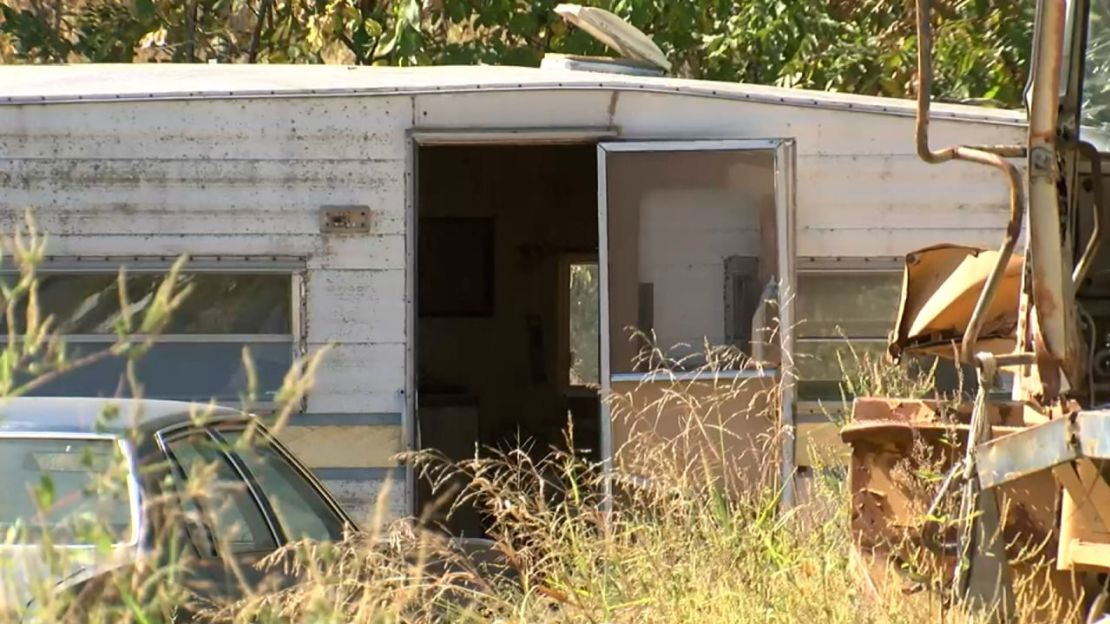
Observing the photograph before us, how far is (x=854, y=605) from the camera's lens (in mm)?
4348

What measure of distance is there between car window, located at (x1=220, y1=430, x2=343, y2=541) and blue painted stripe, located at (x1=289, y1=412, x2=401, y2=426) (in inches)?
76.3

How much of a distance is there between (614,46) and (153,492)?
551 cm

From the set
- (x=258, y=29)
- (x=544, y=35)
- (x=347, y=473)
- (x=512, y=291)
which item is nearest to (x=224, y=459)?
(x=347, y=473)

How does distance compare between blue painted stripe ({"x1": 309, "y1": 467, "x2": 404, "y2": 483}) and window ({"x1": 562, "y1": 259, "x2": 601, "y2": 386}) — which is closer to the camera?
blue painted stripe ({"x1": 309, "y1": 467, "x2": 404, "y2": 483})

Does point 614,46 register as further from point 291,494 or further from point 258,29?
point 258,29

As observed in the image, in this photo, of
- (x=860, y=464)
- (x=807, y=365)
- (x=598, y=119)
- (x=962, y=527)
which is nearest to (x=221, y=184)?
(x=598, y=119)

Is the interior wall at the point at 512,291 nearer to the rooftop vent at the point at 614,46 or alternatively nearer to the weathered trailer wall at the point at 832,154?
the rooftop vent at the point at 614,46

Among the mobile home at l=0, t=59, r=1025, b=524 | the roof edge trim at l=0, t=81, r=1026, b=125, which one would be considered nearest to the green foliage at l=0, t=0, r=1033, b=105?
the roof edge trim at l=0, t=81, r=1026, b=125

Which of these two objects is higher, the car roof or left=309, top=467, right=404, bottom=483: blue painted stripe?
the car roof

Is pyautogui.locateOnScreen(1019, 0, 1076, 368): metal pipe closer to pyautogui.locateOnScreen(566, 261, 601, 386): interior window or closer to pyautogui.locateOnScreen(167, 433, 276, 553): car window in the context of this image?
pyautogui.locateOnScreen(167, 433, 276, 553): car window

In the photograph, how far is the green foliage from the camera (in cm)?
1187

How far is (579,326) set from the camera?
12.3 metres

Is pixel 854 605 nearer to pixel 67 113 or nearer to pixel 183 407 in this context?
pixel 183 407

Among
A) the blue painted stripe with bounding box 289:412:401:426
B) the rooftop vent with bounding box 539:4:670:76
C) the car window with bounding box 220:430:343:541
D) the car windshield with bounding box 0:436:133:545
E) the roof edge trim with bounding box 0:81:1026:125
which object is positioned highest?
the rooftop vent with bounding box 539:4:670:76
